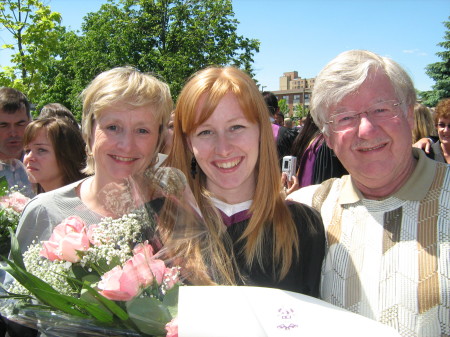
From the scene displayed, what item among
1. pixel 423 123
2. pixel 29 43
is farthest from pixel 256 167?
pixel 29 43

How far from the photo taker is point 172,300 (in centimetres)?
119

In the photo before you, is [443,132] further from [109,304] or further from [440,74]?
[440,74]

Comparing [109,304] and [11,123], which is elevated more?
[11,123]

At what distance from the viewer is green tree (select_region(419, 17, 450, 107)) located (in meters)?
22.5

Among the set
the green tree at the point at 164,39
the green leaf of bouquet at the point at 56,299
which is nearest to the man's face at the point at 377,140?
the green leaf of bouquet at the point at 56,299

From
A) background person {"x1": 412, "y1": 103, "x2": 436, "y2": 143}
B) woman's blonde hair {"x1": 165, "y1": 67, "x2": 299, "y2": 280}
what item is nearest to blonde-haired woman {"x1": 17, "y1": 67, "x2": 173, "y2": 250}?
woman's blonde hair {"x1": 165, "y1": 67, "x2": 299, "y2": 280}

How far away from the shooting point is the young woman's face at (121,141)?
2055 millimetres

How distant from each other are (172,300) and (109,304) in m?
0.18

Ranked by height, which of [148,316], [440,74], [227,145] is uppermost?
[440,74]

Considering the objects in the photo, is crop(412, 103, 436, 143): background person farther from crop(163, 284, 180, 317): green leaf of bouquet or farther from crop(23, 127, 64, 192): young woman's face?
crop(163, 284, 180, 317): green leaf of bouquet

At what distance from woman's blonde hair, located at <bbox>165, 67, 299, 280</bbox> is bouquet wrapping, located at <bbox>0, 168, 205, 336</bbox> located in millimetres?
385

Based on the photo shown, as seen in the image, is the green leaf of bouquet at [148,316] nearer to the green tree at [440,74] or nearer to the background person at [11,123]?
the background person at [11,123]

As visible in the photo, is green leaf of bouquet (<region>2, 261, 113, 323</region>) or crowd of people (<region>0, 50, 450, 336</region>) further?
crowd of people (<region>0, 50, 450, 336</region>)

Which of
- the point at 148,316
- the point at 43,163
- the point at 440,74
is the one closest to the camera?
the point at 148,316
